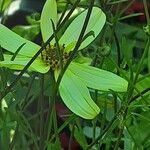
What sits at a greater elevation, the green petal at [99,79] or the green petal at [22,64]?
the green petal at [22,64]

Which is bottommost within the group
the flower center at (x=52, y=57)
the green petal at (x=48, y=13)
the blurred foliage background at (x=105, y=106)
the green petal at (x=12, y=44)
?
the blurred foliage background at (x=105, y=106)

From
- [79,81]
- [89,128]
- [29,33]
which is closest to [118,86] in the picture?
[79,81]

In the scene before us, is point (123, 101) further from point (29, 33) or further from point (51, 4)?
point (29, 33)

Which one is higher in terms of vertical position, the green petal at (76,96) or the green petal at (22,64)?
the green petal at (22,64)

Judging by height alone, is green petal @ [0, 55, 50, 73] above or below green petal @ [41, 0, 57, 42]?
below
